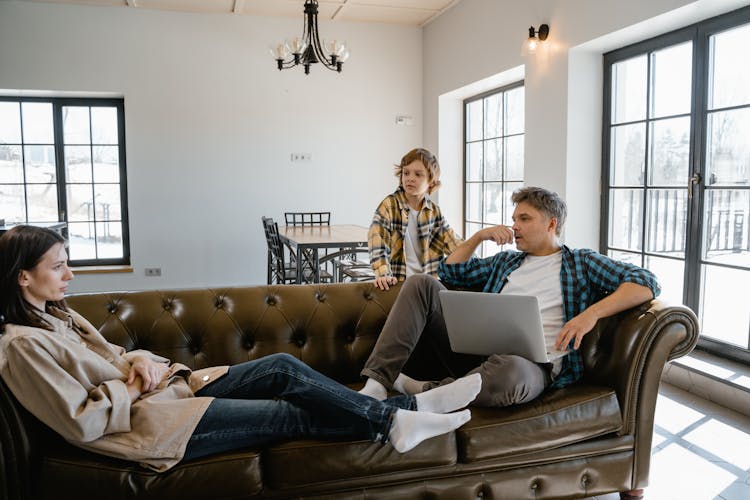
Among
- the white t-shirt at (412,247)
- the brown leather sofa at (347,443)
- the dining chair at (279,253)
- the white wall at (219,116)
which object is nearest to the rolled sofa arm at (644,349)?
the brown leather sofa at (347,443)

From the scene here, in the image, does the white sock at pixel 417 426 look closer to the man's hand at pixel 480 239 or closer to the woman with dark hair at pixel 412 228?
the man's hand at pixel 480 239

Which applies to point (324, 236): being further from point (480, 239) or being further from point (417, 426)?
point (417, 426)

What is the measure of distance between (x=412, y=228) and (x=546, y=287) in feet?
2.66

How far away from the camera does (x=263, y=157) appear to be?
22.5 feet

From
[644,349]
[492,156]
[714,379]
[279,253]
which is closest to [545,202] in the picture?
[644,349]

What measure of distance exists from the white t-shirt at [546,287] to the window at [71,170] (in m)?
5.44

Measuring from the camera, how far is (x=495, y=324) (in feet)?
6.91

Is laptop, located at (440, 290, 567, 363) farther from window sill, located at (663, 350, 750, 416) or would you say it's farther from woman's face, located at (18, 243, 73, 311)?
window sill, located at (663, 350, 750, 416)

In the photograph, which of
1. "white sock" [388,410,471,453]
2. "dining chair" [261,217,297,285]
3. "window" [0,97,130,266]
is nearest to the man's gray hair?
"white sock" [388,410,471,453]

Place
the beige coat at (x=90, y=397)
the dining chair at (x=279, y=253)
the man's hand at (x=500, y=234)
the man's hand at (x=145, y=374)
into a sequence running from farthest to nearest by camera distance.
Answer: the dining chair at (x=279, y=253)
the man's hand at (x=500, y=234)
the man's hand at (x=145, y=374)
the beige coat at (x=90, y=397)

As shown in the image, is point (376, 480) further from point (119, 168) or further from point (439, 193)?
point (119, 168)

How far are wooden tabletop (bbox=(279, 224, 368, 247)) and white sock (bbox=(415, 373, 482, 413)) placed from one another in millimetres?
2773

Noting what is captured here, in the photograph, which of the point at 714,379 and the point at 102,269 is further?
the point at 102,269

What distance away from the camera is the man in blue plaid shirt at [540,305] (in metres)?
2.08
